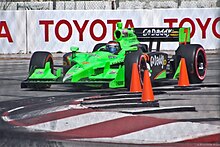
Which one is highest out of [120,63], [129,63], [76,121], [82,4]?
[82,4]

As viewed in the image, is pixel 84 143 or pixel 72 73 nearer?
pixel 84 143

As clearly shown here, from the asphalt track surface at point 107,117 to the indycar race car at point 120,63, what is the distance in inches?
10.6

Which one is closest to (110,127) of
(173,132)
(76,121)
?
(76,121)

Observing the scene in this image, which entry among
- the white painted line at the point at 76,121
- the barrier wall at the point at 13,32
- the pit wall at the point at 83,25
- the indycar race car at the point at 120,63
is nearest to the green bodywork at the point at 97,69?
the indycar race car at the point at 120,63

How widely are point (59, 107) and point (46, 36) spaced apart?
43.0 ft

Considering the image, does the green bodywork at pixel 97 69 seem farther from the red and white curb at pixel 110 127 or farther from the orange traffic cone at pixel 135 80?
Result: the red and white curb at pixel 110 127

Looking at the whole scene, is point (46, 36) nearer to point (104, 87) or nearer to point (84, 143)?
point (104, 87)

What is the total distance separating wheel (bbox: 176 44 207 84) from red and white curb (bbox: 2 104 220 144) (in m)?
4.55

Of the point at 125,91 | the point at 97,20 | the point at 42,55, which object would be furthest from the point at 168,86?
the point at 97,20

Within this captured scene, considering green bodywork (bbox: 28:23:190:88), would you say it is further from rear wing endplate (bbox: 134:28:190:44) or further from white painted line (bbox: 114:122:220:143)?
white painted line (bbox: 114:122:220:143)

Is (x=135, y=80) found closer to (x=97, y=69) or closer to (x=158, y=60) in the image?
(x=97, y=69)

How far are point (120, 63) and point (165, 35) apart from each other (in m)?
1.82

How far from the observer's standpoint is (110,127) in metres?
Answer: 9.74

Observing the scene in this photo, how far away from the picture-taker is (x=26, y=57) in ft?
81.5
